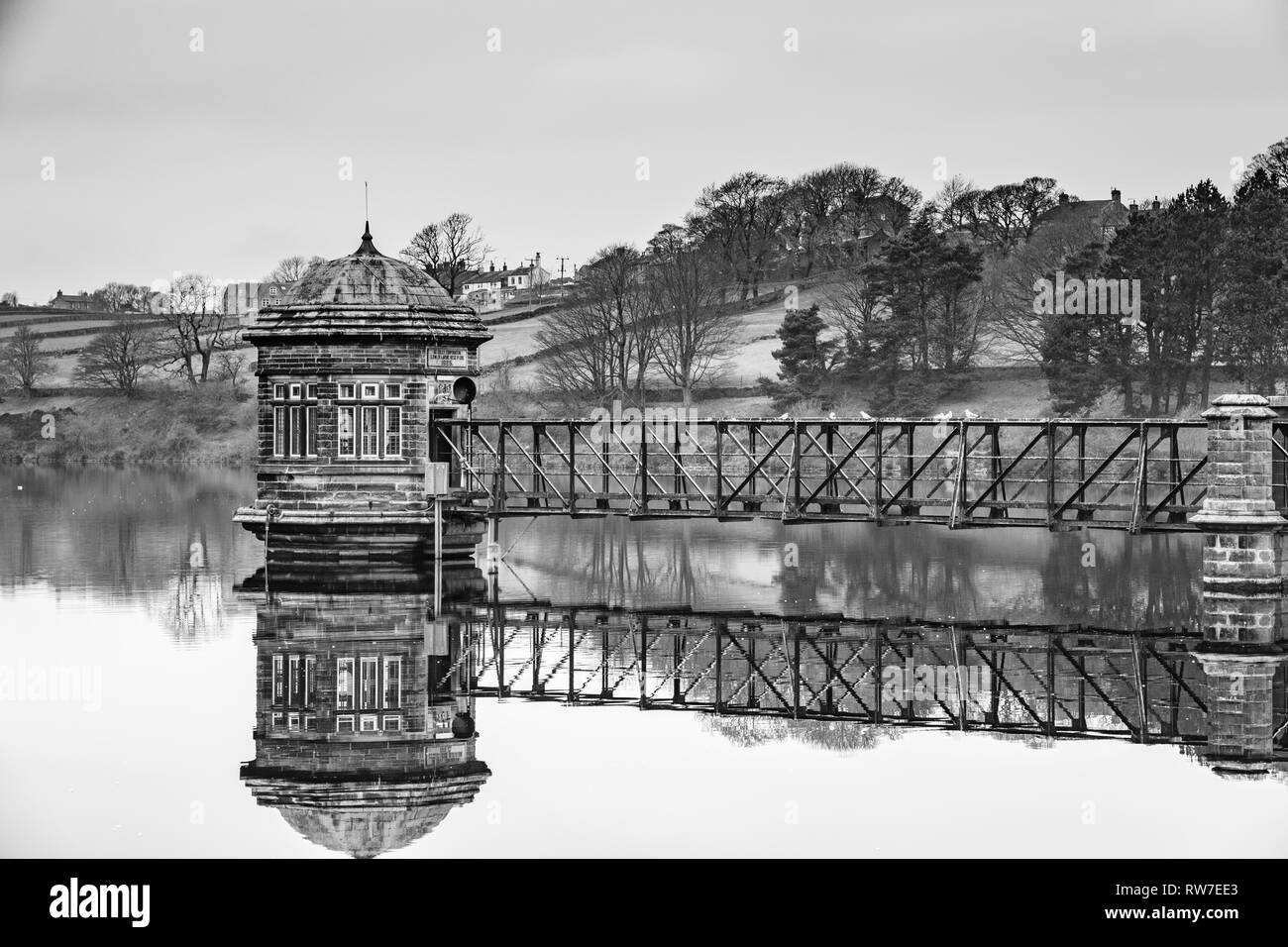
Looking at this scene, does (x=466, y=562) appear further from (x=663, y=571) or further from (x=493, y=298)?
(x=493, y=298)

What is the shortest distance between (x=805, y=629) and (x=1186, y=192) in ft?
169

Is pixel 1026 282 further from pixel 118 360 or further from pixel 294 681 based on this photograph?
pixel 294 681

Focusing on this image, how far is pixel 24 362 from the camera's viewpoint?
4432 inches

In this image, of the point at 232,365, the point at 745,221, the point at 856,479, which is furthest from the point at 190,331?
the point at 856,479

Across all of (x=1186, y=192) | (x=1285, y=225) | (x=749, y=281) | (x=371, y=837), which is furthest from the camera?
(x=749, y=281)

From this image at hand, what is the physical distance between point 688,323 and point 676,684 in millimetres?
65450

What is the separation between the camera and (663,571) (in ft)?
156

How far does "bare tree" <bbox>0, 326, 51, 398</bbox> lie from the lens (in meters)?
112

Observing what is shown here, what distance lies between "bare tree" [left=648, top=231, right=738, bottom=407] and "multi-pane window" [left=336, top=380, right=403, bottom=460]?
4779 centimetres

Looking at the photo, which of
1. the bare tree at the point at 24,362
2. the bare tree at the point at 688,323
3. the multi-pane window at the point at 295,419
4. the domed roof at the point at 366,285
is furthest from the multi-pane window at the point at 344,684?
the bare tree at the point at 24,362

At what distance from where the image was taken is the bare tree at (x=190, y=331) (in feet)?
368

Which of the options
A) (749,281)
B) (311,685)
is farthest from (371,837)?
(749,281)

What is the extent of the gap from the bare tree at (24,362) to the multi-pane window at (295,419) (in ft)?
234

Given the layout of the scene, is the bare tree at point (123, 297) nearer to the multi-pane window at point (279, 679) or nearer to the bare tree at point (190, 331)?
the bare tree at point (190, 331)
